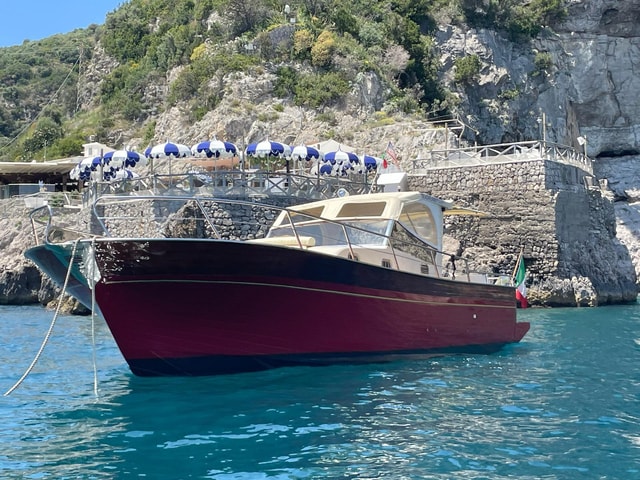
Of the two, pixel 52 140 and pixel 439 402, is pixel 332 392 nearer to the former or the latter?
pixel 439 402

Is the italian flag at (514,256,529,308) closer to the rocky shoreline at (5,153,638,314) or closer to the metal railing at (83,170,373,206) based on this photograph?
the rocky shoreline at (5,153,638,314)

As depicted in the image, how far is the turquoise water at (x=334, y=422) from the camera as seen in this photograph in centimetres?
686

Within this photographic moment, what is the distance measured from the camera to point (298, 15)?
42.4 meters

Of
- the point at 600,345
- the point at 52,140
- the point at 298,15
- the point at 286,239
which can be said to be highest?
the point at 298,15

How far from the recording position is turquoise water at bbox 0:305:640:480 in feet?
22.5

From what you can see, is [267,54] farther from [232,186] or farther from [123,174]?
[232,186]

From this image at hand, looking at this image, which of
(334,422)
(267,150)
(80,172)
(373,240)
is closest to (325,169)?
(267,150)

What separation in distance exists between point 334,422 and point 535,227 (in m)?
19.8

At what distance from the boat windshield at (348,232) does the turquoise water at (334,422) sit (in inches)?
86.1

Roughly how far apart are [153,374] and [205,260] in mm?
2054

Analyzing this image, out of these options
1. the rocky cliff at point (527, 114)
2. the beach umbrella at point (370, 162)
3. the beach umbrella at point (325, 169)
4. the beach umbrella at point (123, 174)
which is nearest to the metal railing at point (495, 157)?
the rocky cliff at point (527, 114)

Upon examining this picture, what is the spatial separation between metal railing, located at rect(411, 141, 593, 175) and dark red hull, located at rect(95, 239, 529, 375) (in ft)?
52.4

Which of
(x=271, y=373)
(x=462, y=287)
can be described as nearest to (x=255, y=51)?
(x=462, y=287)

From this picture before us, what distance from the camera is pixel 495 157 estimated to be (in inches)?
1080
